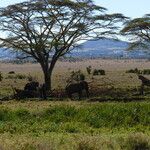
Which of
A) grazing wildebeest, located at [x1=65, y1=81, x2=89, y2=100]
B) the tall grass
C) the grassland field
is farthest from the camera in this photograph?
grazing wildebeest, located at [x1=65, y1=81, x2=89, y2=100]

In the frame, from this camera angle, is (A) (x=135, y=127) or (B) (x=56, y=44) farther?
(B) (x=56, y=44)

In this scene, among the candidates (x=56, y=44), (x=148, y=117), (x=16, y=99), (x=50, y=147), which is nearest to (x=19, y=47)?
(x=56, y=44)

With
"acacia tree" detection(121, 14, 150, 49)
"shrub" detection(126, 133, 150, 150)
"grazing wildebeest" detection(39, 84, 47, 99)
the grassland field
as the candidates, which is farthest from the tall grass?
"acacia tree" detection(121, 14, 150, 49)

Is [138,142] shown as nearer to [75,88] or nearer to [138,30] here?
[75,88]

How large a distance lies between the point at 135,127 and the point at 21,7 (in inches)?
749

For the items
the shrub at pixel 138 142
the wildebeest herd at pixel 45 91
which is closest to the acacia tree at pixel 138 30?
the wildebeest herd at pixel 45 91

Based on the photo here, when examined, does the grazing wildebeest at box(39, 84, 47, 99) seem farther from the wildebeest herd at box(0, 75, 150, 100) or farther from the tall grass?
the tall grass

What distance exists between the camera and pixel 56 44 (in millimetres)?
34562

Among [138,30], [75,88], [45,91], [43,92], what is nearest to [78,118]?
[75,88]

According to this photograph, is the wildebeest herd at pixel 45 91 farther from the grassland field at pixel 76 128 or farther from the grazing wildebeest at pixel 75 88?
the grassland field at pixel 76 128

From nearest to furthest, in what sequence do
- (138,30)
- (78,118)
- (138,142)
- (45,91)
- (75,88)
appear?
(138,142)
(78,118)
(75,88)
(45,91)
(138,30)

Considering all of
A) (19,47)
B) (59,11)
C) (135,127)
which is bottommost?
(135,127)

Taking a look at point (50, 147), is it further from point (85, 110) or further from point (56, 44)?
point (56, 44)

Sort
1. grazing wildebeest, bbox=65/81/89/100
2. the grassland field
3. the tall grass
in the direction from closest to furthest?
the grassland field < the tall grass < grazing wildebeest, bbox=65/81/89/100
